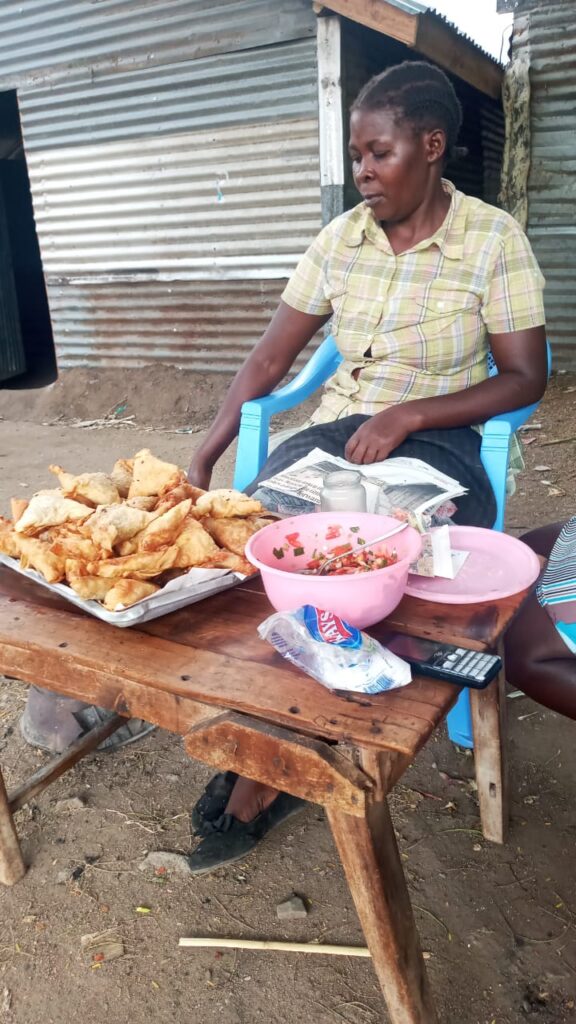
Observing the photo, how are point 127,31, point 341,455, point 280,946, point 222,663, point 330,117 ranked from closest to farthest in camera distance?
point 222,663 < point 280,946 < point 341,455 < point 330,117 < point 127,31

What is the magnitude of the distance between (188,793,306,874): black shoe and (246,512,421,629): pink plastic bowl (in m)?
0.87

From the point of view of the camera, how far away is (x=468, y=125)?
7.57 m

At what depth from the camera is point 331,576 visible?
4.03ft

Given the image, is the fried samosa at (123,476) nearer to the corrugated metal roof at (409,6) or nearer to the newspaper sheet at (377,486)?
the newspaper sheet at (377,486)

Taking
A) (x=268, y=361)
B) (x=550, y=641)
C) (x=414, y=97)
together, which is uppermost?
(x=414, y=97)

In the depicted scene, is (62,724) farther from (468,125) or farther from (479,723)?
(468,125)

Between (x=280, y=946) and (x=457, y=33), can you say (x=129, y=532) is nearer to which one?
(x=280, y=946)

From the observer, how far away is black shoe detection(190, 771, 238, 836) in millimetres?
1913

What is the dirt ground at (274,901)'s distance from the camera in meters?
1.51

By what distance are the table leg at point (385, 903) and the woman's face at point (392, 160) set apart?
181 cm

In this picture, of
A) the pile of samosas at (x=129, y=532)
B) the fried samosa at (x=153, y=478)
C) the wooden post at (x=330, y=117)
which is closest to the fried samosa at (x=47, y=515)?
the pile of samosas at (x=129, y=532)

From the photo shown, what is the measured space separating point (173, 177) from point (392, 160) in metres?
4.94

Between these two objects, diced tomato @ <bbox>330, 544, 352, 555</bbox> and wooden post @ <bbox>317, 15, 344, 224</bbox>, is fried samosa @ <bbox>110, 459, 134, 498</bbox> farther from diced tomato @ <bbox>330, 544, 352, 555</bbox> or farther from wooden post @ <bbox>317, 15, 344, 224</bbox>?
wooden post @ <bbox>317, 15, 344, 224</bbox>

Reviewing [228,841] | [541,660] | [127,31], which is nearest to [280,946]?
[228,841]
